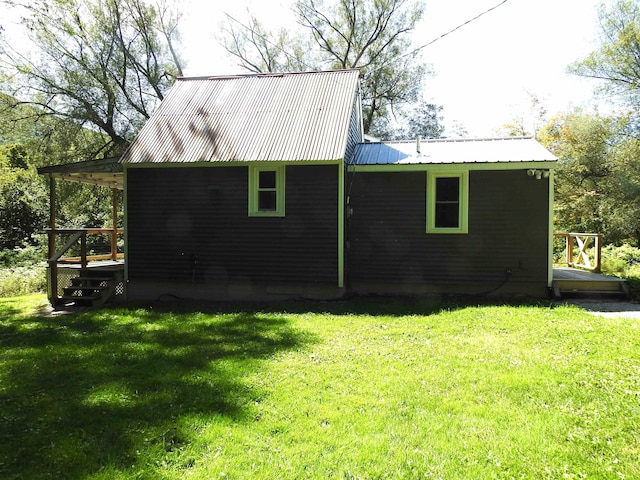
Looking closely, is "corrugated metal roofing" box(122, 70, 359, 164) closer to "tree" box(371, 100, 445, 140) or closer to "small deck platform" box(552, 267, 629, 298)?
"small deck platform" box(552, 267, 629, 298)

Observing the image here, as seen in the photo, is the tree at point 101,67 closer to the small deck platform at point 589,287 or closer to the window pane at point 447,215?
the window pane at point 447,215

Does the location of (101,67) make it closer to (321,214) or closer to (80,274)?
(80,274)

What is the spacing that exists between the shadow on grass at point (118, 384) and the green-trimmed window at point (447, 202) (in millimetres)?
4183

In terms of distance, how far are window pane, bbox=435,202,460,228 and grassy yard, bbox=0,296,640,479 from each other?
315 cm

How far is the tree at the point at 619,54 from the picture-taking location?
22.6 m

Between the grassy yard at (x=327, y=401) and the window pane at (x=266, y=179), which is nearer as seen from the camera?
the grassy yard at (x=327, y=401)

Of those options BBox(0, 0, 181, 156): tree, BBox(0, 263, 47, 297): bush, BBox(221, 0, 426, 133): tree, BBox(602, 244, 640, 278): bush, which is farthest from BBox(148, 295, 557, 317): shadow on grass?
BBox(221, 0, 426, 133): tree

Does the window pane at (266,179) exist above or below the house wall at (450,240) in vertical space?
above

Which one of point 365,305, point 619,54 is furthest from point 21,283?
point 619,54

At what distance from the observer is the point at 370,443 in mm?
3271

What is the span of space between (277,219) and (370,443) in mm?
7019

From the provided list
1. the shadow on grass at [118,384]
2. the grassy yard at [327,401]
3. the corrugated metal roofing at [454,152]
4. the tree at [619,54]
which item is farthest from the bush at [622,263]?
the tree at [619,54]

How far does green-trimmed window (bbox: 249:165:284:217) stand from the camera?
9.94 m

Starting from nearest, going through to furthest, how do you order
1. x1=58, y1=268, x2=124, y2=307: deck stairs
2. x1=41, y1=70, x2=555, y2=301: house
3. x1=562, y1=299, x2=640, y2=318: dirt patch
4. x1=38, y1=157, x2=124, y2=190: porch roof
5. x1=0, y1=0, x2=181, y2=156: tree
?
1. x1=562, y1=299, x2=640, y2=318: dirt patch
2. x1=41, y1=70, x2=555, y2=301: house
3. x1=58, y1=268, x2=124, y2=307: deck stairs
4. x1=38, y1=157, x2=124, y2=190: porch roof
5. x1=0, y1=0, x2=181, y2=156: tree
